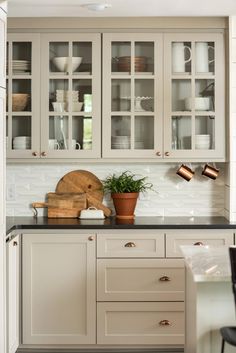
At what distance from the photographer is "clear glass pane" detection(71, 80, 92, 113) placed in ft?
17.4

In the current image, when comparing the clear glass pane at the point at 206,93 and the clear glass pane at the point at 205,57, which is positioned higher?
the clear glass pane at the point at 205,57

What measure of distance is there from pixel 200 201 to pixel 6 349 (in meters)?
1.96

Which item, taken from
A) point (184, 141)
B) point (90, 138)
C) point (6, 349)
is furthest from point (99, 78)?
point (6, 349)

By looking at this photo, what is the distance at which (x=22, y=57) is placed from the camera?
209 inches

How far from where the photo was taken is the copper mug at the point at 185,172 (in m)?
5.51

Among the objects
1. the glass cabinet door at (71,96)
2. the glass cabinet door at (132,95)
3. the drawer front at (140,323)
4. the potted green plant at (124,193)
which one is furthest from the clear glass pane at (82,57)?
the drawer front at (140,323)

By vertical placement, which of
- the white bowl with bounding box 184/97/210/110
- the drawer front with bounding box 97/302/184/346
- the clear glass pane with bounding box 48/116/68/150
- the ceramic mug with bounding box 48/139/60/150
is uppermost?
the white bowl with bounding box 184/97/210/110

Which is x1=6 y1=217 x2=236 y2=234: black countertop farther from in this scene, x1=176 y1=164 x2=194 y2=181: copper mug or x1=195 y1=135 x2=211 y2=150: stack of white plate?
x1=195 y1=135 x2=211 y2=150: stack of white plate

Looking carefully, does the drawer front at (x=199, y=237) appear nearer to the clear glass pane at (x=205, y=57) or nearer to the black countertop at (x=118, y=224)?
the black countertop at (x=118, y=224)

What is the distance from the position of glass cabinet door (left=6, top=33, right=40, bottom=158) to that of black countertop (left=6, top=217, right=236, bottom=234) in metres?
0.53

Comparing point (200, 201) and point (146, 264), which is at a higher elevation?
point (200, 201)

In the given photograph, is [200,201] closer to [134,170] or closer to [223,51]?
[134,170]

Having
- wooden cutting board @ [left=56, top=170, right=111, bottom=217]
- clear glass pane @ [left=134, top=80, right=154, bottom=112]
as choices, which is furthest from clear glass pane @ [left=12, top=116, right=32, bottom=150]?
clear glass pane @ [left=134, top=80, right=154, bottom=112]

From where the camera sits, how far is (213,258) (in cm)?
362
